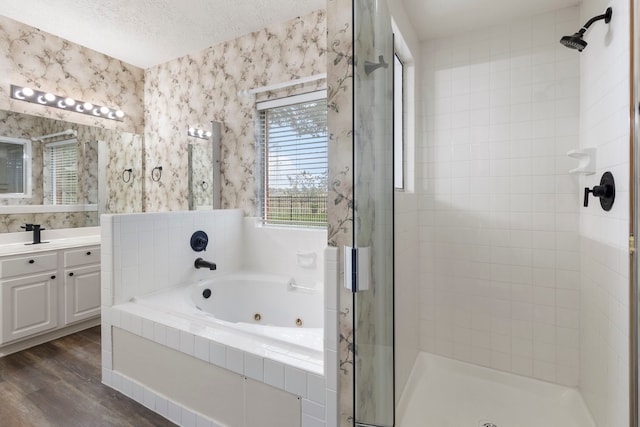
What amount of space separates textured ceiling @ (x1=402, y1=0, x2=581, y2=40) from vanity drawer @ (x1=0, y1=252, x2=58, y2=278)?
311 centimetres

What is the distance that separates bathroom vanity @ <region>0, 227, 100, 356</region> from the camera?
2275 millimetres

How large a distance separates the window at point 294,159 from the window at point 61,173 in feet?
6.08

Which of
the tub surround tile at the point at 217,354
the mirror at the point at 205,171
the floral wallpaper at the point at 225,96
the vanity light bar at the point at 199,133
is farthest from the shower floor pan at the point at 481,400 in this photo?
the vanity light bar at the point at 199,133

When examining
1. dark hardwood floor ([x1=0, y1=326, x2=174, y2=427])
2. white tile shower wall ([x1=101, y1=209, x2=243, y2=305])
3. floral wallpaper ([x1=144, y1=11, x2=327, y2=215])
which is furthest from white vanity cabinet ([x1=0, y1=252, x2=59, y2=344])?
Answer: floral wallpaper ([x1=144, y1=11, x2=327, y2=215])

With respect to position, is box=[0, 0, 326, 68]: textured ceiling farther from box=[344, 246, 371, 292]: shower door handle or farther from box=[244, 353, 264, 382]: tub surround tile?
box=[244, 353, 264, 382]: tub surround tile

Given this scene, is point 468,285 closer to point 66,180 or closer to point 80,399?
point 80,399

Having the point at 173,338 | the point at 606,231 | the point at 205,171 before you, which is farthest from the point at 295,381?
the point at 205,171

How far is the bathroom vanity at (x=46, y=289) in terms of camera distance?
2275 mm

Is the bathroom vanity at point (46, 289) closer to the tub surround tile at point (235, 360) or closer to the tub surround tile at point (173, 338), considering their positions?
the tub surround tile at point (173, 338)

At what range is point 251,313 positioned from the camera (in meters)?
2.51

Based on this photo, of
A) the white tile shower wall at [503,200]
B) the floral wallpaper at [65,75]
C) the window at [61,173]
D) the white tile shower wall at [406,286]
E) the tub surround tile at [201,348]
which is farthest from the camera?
the window at [61,173]

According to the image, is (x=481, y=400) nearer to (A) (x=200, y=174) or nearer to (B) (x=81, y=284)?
(A) (x=200, y=174)

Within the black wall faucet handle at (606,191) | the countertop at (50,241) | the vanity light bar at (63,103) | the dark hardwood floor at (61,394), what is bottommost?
the dark hardwood floor at (61,394)

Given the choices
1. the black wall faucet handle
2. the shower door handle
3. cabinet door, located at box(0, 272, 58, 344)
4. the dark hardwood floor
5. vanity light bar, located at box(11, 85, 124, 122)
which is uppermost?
vanity light bar, located at box(11, 85, 124, 122)
